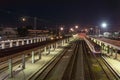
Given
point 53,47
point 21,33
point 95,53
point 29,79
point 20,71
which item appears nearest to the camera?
point 29,79

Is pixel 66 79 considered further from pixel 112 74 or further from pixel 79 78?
pixel 112 74

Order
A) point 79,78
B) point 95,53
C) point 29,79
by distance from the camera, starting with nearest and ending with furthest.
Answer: point 29,79 < point 79,78 < point 95,53

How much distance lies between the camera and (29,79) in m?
24.1

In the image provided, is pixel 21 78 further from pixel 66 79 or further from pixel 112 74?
pixel 112 74

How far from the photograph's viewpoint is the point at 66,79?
25.1 meters

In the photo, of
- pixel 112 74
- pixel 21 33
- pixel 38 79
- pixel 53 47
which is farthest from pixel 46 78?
pixel 21 33

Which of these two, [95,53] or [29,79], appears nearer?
[29,79]

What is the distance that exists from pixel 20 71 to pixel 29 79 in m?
4.38

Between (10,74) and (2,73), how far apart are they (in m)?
1.88

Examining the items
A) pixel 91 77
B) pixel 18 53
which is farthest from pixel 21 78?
pixel 91 77

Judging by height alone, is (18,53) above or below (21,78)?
above

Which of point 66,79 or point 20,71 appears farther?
point 20,71

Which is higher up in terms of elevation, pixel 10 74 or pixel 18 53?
pixel 18 53

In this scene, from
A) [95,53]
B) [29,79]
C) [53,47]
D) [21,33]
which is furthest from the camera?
[21,33]
